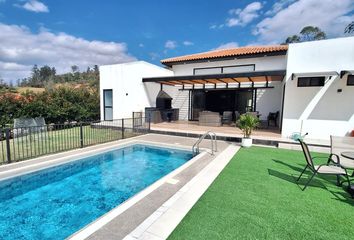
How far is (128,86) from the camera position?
14.6 m

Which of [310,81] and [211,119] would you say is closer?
[310,81]

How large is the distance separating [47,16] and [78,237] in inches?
760

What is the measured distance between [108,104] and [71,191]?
36.8 feet

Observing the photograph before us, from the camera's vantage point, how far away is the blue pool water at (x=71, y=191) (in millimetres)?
3943

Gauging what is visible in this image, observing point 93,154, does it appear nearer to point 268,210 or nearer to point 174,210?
point 174,210

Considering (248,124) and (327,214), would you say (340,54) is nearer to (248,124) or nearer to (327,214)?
(248,124)

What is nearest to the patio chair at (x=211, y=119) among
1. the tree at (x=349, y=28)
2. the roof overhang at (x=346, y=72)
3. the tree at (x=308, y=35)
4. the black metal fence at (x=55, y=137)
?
the black metal fence at (x=55, y=137)

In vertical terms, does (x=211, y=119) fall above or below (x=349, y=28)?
below

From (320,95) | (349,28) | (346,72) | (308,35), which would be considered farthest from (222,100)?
(308,35)

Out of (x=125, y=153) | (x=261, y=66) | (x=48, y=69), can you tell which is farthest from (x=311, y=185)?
(x=48, y=69)

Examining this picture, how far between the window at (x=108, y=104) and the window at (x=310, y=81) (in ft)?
43.2

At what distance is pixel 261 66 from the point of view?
49.2ft

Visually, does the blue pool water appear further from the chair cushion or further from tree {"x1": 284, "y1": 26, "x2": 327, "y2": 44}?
tree {"x1": 284, "y1": 26, "x2": 327, "y2": 44}

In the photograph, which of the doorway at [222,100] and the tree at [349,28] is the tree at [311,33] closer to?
the tree at [349,28]
